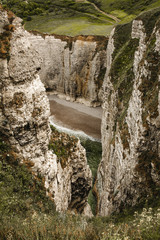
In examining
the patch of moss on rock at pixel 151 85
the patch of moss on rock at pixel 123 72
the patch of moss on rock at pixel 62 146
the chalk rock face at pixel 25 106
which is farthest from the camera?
the patch of moss on rock at pixel 123 72

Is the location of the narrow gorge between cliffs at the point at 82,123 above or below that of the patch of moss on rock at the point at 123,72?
below

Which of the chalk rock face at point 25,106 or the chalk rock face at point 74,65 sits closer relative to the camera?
the chalk rock face at point 25,106

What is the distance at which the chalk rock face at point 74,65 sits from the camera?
3850cm

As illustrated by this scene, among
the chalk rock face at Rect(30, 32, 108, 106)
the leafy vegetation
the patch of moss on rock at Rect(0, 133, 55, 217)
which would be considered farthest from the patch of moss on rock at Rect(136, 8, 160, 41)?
the chalk rock face at Rect(30, 32, 108, 106)

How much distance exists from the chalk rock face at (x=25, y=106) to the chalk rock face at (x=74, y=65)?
2909 cm

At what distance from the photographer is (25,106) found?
10.5 m

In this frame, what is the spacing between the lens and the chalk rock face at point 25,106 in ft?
32.0

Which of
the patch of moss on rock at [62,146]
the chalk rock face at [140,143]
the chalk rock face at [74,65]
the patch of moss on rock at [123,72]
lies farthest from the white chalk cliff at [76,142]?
the chalk rock face at [74,65]

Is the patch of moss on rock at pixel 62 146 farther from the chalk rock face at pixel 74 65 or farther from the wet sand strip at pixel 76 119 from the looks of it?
the chalk rock face at pixel 74 65

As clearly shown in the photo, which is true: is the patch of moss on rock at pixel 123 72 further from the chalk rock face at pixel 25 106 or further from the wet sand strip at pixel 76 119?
the wet sand strip at pixel 76 119

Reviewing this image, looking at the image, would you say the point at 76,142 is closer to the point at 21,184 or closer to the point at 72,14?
the point at 21,184

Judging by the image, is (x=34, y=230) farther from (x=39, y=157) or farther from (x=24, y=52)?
(x=24, y=52)

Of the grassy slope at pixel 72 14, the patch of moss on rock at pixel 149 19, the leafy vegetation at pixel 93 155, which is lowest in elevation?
the leafy vegetation at pixel 93 155

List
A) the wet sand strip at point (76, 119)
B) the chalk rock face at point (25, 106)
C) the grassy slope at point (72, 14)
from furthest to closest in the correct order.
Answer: the grassy slope at point (72, 14) → the wet sand strip at point (76, 119) → the chalk rock face at point (25, 106)
